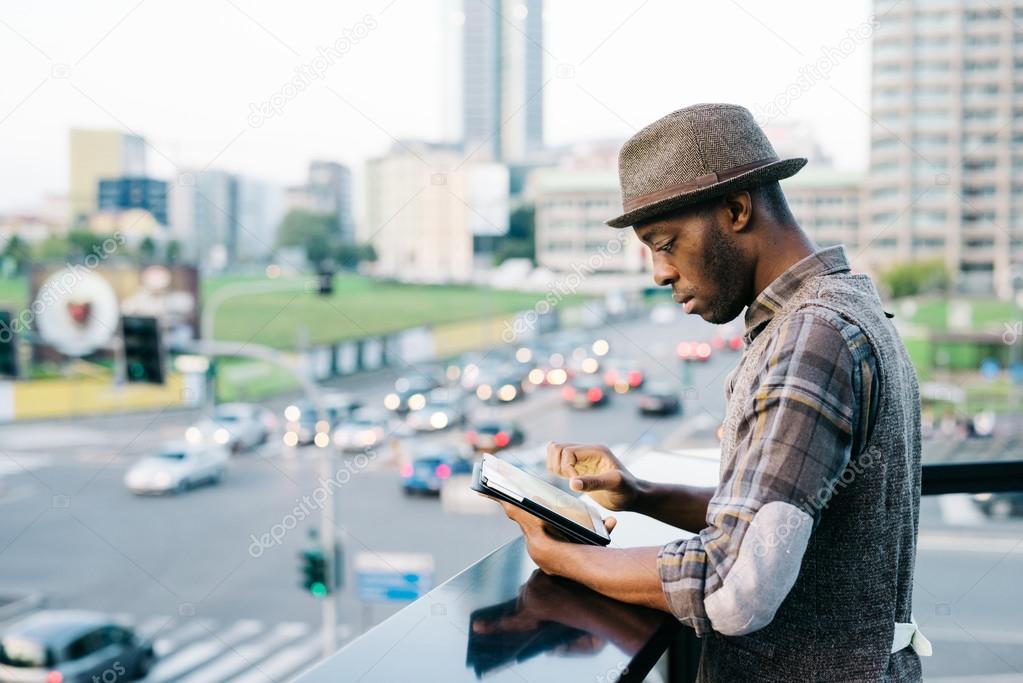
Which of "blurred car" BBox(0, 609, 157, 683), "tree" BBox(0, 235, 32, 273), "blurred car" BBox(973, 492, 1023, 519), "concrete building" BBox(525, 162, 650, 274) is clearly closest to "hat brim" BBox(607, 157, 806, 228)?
"blurred car" BBox(973, 492, 1023, 519)

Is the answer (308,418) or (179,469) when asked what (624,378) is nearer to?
(308,418)

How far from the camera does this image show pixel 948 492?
133 cm

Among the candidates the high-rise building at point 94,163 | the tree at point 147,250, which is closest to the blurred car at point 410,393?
the tree at point 147,250

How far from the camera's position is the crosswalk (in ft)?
32.7

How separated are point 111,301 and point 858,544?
22009 millimetres

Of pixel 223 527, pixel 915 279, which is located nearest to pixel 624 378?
pixel 915 279

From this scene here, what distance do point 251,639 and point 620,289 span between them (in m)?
17.4

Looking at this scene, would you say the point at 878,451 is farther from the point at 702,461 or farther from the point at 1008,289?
the point at 1008,289

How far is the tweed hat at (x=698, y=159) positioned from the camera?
0.67 metres

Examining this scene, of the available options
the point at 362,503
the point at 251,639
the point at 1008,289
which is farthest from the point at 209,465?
the point at 1008,289

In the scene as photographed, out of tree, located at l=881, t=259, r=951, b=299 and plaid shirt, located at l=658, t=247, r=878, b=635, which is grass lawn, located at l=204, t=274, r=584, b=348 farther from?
plaid shirt, located at l=658, t=247, r=878, b=635

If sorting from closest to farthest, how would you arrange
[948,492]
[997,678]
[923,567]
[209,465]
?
[923,567]
[948,492]
[997,678]
[209,465]

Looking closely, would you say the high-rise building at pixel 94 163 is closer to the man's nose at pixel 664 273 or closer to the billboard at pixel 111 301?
the billboard at pixel 111 301

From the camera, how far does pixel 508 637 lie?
0.66 meters
